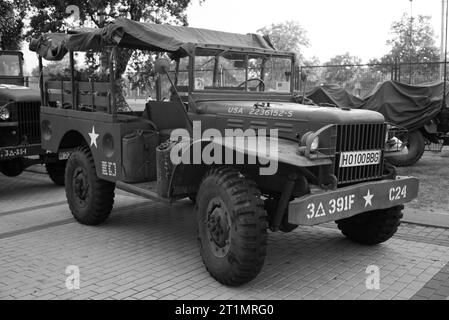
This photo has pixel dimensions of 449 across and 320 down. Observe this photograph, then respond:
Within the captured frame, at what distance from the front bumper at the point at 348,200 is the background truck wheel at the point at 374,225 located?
417 mm

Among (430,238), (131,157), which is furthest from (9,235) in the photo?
(430,238)

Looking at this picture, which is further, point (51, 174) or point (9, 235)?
point (51, 174)

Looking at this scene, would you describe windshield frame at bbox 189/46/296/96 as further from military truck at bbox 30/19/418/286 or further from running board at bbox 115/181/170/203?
running board at bbox 115/181/170/203

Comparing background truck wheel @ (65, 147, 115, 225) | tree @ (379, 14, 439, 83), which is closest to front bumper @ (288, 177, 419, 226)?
background truck wheel @ (65, 147, 115, 225)

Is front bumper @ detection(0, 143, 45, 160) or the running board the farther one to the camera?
front bumper @ detection(0, 143, 45, 160)

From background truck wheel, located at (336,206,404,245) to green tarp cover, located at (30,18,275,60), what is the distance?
229 centimetres

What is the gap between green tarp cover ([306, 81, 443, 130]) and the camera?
10945mm

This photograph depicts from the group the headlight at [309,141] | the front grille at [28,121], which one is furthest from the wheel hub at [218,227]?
the front grille at [28,121]

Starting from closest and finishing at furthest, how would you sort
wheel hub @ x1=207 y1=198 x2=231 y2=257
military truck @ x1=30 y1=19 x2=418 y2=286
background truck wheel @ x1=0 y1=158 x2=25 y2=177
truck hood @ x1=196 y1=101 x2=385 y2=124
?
military truck @ x1=30 y1=19 x2=418 y2=286 → wheel hub @ x1=207 y1=198 x2=231 y2=257 → truck hood @ x1=196 y1=101 x2=385 y2=124 → background truck wheel @ x1=0 y1=158 x2=25 y2=177

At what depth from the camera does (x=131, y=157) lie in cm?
545

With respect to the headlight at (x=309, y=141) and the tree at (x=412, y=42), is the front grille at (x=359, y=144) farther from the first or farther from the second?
the tree at (x=412, y=42)

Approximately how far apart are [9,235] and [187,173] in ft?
8.50

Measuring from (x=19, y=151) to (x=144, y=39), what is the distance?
4.07 metres
